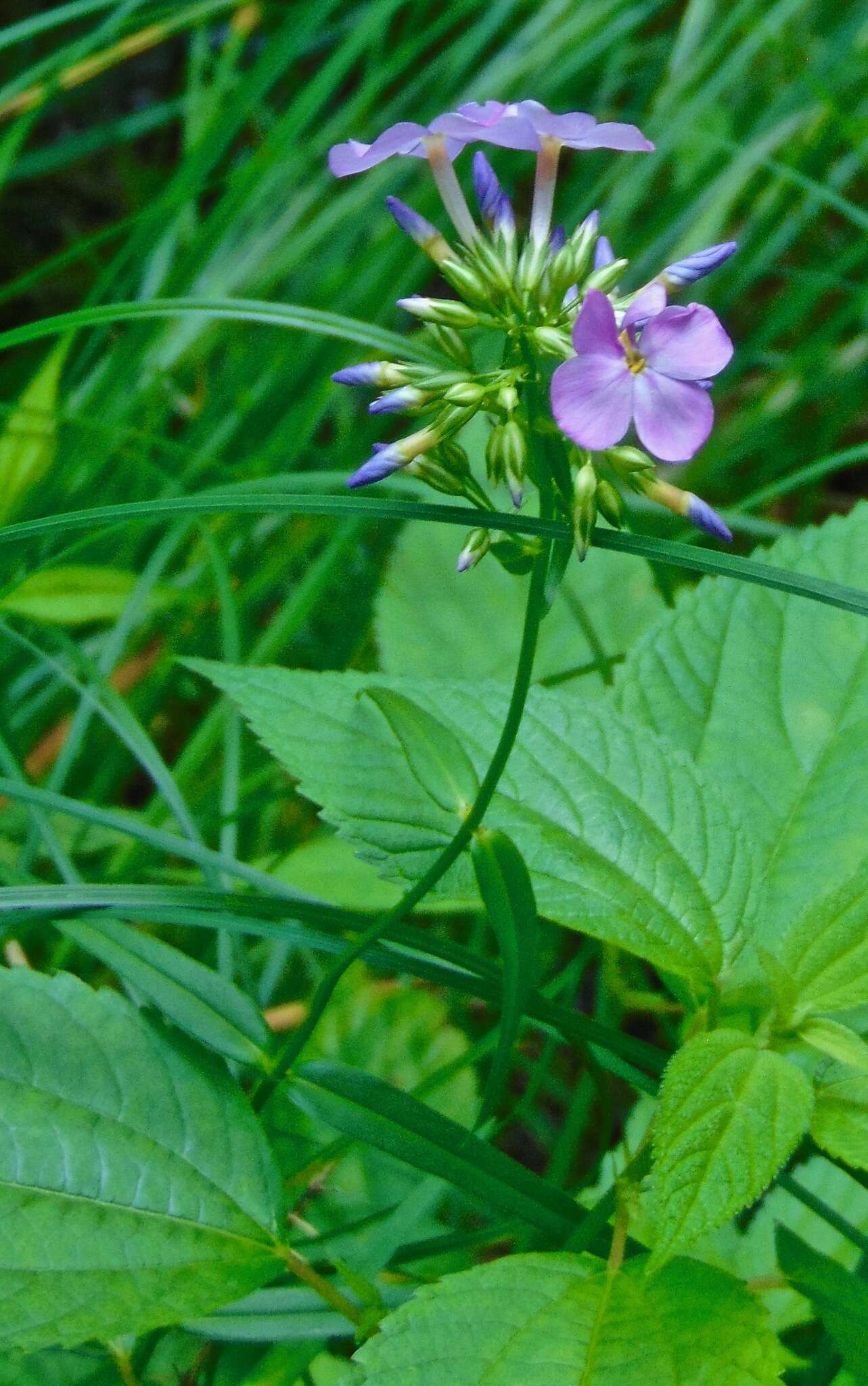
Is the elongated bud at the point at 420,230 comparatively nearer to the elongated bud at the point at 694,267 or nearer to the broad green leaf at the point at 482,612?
the elongated bud at the point at 694,267

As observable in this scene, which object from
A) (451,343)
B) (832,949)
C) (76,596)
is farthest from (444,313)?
(76,596)

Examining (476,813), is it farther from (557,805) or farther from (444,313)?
(444,313)

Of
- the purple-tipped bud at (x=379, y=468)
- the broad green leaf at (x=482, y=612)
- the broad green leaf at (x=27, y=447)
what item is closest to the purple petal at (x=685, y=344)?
the purple-tipped bud at (x=379, y=468)

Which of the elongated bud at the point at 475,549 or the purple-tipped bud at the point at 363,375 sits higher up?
the purple-tipped bud at the point at 363,375

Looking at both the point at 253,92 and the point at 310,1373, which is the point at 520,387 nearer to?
the point at 310,1373

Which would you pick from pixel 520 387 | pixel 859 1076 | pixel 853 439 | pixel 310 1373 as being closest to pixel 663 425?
pixel 520 387

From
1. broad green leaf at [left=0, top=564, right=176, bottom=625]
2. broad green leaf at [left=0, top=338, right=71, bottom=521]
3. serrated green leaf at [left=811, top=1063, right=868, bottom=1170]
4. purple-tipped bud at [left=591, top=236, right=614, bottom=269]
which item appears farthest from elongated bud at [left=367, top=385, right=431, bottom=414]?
broad green leaf at [left=0, top=338, right=71, bottom=521]
